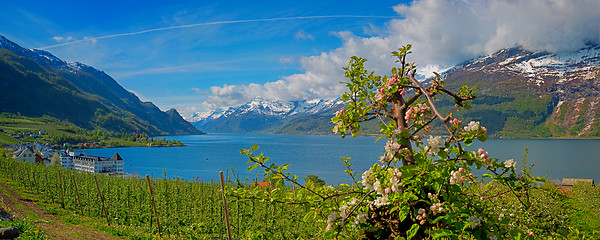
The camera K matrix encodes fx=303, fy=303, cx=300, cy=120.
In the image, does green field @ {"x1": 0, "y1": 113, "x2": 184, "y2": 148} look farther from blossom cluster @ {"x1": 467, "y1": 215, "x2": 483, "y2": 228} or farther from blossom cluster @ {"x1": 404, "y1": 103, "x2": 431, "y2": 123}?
blossom cluster @ {"x1": 467, "y1": 215, "x2": 483, "y2": 228}

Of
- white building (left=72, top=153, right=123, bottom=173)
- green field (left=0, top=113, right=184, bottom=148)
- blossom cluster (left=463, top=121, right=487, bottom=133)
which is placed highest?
green field (left=0, top=113, right=184, bottom=148)

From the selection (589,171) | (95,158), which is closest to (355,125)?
(95,158)

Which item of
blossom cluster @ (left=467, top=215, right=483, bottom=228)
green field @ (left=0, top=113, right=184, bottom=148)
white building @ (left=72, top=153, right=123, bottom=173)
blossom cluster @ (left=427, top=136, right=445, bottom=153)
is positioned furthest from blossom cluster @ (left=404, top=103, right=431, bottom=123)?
green field @ (left=0, top=113, right=184, bottom=148)

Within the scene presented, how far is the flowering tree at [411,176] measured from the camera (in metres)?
1.75

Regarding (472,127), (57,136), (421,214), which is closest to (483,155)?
(472,127)

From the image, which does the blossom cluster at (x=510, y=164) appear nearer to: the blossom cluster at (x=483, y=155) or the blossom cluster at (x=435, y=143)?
the blossom cluster at (x=483, y=155)

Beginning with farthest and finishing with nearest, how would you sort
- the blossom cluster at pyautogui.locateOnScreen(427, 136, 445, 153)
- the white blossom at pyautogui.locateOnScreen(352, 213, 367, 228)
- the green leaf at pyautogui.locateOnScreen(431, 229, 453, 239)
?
the white blossom at pyautogui.locateOnScreen(352, 213, 367, 228)
the blossom cluster at pyautogui.locateOnScreen(427, 136, 445, 153)
the green leaf at pyautogui.locateOnScreen(431, 229, 453, 239)

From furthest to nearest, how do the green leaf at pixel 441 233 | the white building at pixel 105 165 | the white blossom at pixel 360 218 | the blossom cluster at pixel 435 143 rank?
the white building at pixel 105 165 < the white blossom at pixel 360 218 < the blossom cluster at pixel 435 143 < the green leaf at pixel 441 233

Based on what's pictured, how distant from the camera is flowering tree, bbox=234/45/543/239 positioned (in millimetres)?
1746

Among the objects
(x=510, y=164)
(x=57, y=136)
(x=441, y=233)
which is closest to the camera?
(x=441, y=233)

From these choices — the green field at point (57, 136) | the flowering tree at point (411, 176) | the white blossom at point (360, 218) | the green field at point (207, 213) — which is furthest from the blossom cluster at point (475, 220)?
the green field at point (57, 136)

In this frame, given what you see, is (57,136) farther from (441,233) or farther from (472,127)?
(472,127)

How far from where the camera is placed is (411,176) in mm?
1790

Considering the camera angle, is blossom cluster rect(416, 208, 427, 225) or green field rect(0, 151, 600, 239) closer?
blossom cluster rect(416, 208, 427, 225)
